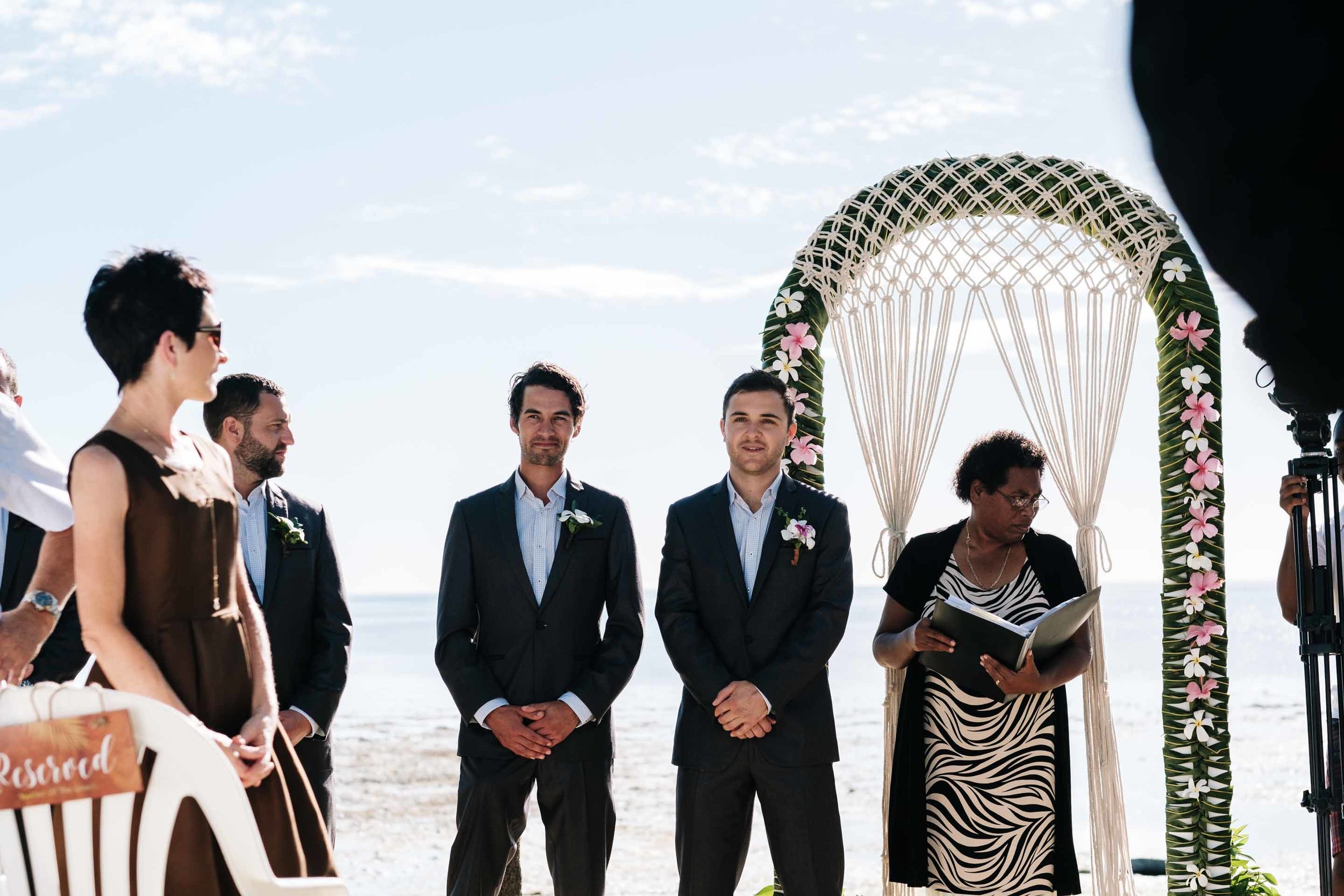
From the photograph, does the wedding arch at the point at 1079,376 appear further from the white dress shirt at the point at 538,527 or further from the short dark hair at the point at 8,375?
the short dark hair at the point at 8,375

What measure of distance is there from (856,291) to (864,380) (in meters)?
0.36

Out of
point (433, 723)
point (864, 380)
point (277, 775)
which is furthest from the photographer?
point (433, 723)

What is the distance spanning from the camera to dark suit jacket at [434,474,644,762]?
13.8ft

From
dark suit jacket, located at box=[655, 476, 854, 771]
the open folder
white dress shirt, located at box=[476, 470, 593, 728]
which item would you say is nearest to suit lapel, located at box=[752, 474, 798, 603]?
dark suit jacket, located at box=[655, 476, 854, 771]

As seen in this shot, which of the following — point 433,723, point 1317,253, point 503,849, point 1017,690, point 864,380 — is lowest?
point 433,723

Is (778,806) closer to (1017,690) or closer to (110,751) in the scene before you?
(1017,690)

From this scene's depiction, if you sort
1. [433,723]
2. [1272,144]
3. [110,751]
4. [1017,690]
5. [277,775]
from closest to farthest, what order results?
[1272,144] → [110,751] → [277,775] → [1017,690] → [433,723]

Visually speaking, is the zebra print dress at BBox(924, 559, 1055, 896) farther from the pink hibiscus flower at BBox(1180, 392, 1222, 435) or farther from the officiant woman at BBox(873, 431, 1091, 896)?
the pink hibiscus flower at BBox(1180, 392, 1222, 435)

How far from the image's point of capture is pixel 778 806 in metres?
4.14

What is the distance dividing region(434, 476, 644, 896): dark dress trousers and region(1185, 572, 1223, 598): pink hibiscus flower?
2.08 m

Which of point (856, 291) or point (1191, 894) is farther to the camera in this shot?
point (856, 291)

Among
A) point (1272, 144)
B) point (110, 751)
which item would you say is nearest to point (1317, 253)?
point (1272, 144)

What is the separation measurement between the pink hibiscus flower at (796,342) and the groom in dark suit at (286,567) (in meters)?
1.88

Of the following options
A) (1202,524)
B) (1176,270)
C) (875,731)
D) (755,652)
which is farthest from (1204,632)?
(875,731)
